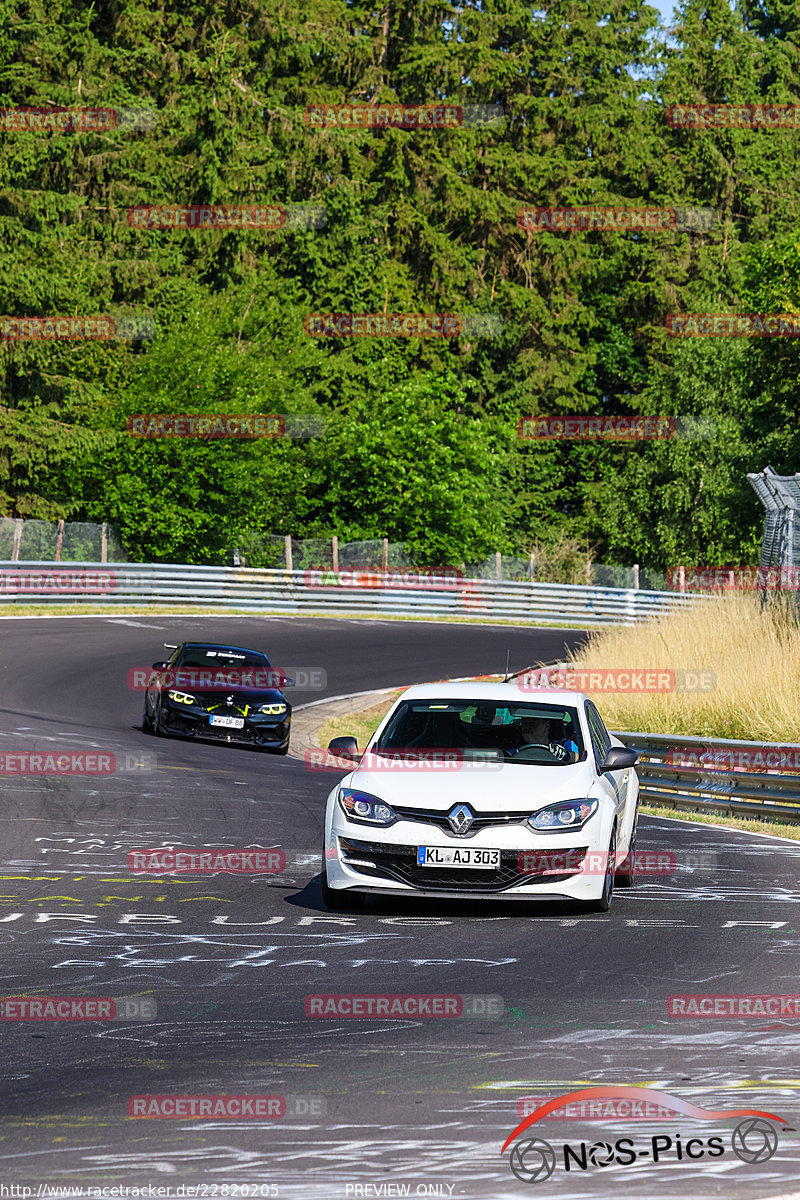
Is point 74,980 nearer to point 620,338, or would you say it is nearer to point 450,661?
point 450,661

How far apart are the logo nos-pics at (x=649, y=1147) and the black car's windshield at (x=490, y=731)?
4.88 meters

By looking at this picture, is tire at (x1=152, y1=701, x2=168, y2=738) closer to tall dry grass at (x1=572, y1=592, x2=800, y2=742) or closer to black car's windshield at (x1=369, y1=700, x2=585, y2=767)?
tall dry grass at (x1=572, y1=592, x2=800, y2=742)

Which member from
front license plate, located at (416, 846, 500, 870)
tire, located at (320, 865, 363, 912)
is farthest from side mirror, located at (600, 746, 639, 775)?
tire, located at (320, 865, 363, 912)

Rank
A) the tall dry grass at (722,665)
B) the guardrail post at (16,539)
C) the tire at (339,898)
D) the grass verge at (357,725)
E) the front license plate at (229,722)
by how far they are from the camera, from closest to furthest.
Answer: the tire at (339,898) → the tall dry grass at (722,665) → the front license plate at (229,722) → the grass verge at (357,725) → the guardrail post at (16,539)

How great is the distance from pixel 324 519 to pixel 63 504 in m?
10.5

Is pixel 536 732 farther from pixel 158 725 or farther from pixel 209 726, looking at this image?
pixel 158 725

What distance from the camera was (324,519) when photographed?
59.8 metres

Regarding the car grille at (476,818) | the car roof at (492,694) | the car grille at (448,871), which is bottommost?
the car grille at (448,871)

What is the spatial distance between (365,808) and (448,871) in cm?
65

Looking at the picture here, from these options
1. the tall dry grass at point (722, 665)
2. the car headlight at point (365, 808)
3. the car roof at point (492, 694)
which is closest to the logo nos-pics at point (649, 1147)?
the car headlight at point (365, 808)

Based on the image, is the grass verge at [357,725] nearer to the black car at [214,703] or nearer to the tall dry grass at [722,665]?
the black car at [214,703]

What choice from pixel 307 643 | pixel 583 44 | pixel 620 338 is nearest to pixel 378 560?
pixel 307 643

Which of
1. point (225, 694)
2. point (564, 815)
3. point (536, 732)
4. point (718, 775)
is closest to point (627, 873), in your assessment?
point (536, 732)

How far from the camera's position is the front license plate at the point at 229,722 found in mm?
22562
